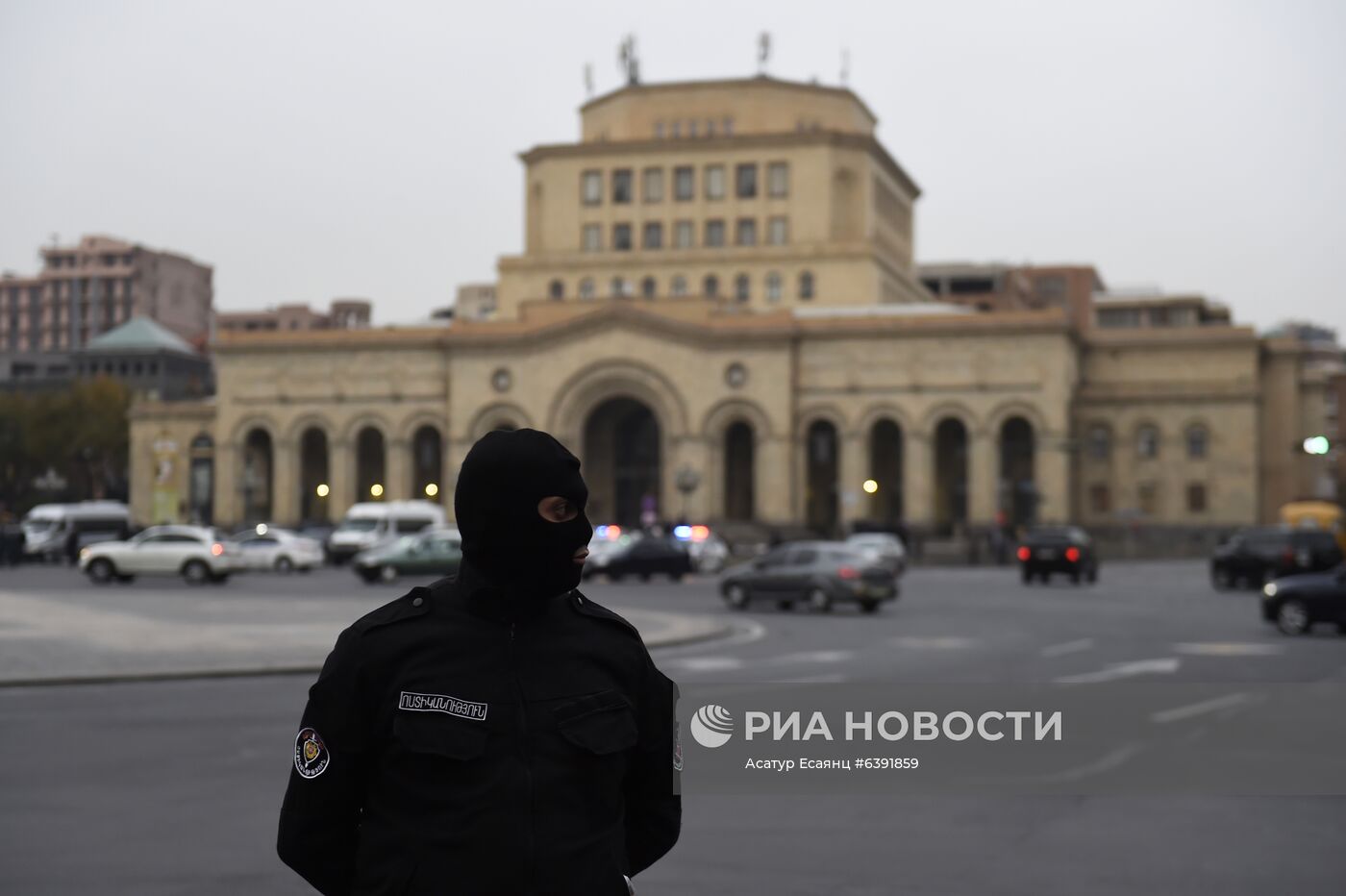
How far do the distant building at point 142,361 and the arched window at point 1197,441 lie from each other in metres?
69.6

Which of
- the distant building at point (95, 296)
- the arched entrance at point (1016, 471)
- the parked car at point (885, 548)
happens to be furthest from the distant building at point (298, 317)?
the parked car at point (885, 548)

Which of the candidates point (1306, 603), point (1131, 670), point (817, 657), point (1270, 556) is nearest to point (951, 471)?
point (1270, 556)

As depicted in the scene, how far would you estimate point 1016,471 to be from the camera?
280 ft

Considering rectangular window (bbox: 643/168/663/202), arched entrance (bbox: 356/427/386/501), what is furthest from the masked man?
rectangular window (bbox: 643/168/663/202)

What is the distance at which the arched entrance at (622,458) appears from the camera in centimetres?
8831

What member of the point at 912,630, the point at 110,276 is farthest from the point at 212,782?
the point at 110,276

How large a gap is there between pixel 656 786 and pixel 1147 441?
275ft

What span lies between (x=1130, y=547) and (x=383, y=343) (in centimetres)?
3843

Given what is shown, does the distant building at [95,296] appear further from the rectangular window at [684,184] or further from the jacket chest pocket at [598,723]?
the jacket chest pocket at [598,723]

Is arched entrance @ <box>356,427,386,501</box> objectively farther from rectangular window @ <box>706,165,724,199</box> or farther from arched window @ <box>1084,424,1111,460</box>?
arched window @ <box>1084,424,1111,460</box>

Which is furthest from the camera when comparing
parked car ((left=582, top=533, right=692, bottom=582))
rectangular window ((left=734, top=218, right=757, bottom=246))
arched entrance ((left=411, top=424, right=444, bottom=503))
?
rectangular window ((left=734, top=218, right=757, bottom=246))

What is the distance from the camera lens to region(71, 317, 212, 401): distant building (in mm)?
122312

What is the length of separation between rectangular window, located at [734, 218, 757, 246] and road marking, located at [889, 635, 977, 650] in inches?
2748

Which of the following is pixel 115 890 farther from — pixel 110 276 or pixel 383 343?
pixel 110 276
